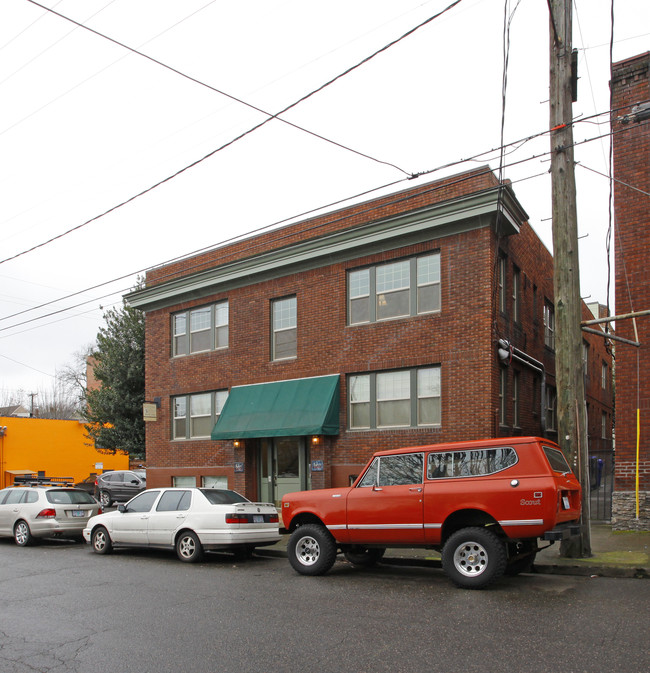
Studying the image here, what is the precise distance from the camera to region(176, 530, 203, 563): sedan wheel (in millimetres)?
12841

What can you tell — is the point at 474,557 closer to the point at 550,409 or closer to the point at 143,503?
the point at 143,503

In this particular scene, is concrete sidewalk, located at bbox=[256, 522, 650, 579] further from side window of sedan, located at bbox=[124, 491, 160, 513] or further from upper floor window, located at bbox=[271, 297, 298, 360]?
upper floor window, located at bbox=[271, 297, 298, 360]

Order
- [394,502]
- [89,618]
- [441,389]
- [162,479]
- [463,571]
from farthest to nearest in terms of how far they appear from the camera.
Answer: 1. [162,479]
2. [441,389]
3. [394,502]
4. [463,571]
5. [89,618]

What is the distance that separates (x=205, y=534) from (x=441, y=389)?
6706mm

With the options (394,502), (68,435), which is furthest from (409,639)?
(68,435)

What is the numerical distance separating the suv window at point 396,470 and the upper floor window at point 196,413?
37.3 feet

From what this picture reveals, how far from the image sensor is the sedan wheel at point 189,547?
42.1ft

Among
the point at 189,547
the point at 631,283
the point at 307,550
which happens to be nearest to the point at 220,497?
the point at 189,547

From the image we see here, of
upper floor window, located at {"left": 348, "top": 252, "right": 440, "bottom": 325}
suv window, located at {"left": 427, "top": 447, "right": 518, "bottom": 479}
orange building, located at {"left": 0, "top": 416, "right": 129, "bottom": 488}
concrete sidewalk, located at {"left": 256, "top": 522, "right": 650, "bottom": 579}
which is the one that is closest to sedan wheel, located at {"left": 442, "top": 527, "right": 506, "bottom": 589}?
suv window, located at {"left": 427, "top": 447, "right": 518, "bottom": 479}

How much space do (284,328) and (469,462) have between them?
11127 mm

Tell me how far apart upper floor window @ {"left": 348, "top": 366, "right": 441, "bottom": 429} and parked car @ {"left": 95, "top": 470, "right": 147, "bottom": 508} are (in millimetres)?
13104

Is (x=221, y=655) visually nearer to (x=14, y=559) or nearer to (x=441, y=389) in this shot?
(x=14, y=559)

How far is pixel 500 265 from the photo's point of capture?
Answer: 17.9 meters

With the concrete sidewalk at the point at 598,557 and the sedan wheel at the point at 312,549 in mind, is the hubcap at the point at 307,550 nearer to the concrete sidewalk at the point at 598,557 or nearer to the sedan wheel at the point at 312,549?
the sedan wheel at the point at 312,549
